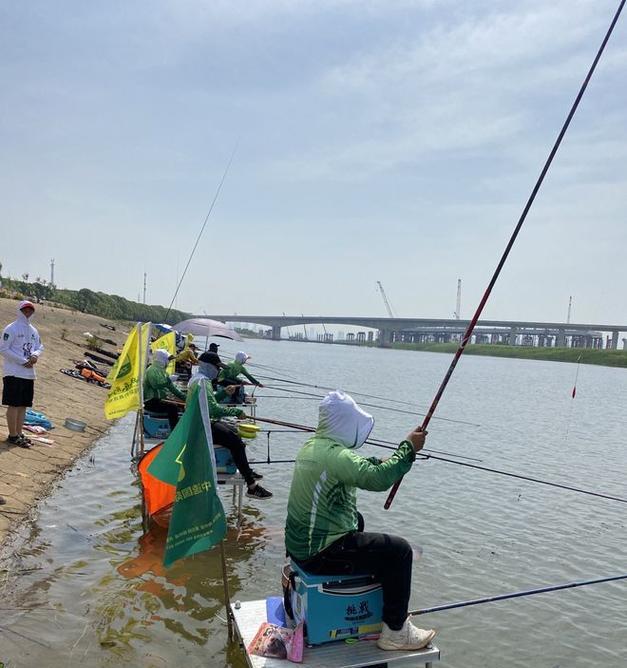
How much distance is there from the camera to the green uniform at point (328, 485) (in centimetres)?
374

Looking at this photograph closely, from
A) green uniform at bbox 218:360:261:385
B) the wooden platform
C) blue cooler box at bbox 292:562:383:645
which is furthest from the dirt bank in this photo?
blue cooler box at bbox 292:562:383:645

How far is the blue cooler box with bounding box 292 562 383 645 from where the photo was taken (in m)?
3.83

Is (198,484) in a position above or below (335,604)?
above

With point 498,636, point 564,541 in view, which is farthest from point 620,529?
point 498,636

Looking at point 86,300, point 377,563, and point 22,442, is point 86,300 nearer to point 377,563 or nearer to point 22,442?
point 22,442

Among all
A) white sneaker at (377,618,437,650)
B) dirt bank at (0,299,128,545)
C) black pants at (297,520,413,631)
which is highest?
black pants at (297,520,413,631)

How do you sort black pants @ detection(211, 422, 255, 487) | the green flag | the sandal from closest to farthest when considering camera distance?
the green flag < black pants @ detection(211, 422, 255, 487) < the sandal

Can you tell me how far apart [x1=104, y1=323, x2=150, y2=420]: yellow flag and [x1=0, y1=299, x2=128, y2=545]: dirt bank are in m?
1.36

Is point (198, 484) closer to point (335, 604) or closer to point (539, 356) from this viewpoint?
point (335, 604)

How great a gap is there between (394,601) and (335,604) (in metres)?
0.38

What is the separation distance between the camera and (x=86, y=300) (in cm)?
6894

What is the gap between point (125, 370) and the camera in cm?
891

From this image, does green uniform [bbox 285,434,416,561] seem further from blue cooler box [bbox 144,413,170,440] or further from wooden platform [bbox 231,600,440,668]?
blue cooler box [bbox 144,413,170,440]

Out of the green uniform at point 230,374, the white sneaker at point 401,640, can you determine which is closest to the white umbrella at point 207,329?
the green uniform at point 230,374
